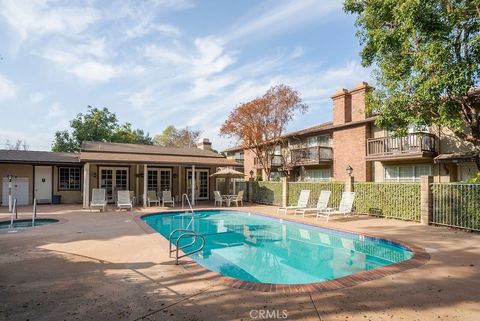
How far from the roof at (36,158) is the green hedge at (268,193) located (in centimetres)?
1251

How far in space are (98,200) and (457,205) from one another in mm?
16748

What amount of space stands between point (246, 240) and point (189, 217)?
5.83 m

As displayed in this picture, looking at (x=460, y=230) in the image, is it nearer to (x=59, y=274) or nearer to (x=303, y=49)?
(x=303, y=49)

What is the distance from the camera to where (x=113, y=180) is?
784 inches

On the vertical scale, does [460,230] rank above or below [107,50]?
below

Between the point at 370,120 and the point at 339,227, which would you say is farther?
the point at 370,120

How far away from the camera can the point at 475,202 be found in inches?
379

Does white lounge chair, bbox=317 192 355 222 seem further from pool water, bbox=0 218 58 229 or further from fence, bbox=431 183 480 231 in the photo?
pool water, bbox=0 218 58 229

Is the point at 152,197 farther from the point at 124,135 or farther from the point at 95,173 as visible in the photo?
the point at 124,135

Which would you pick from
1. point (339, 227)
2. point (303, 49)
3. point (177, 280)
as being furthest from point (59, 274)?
point (303, 49)

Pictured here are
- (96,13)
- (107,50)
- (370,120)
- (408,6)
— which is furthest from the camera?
(370,120)

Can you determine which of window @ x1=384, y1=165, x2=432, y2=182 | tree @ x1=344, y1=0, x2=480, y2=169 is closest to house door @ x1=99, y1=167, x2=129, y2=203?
tree @ x1=344, y1=0, x2=480, y2=169

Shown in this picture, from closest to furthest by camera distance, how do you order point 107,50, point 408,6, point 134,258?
point 134,258
point 408,6
point 107,50

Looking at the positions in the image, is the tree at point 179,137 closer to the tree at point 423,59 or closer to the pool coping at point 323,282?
the tree at point 423,59
